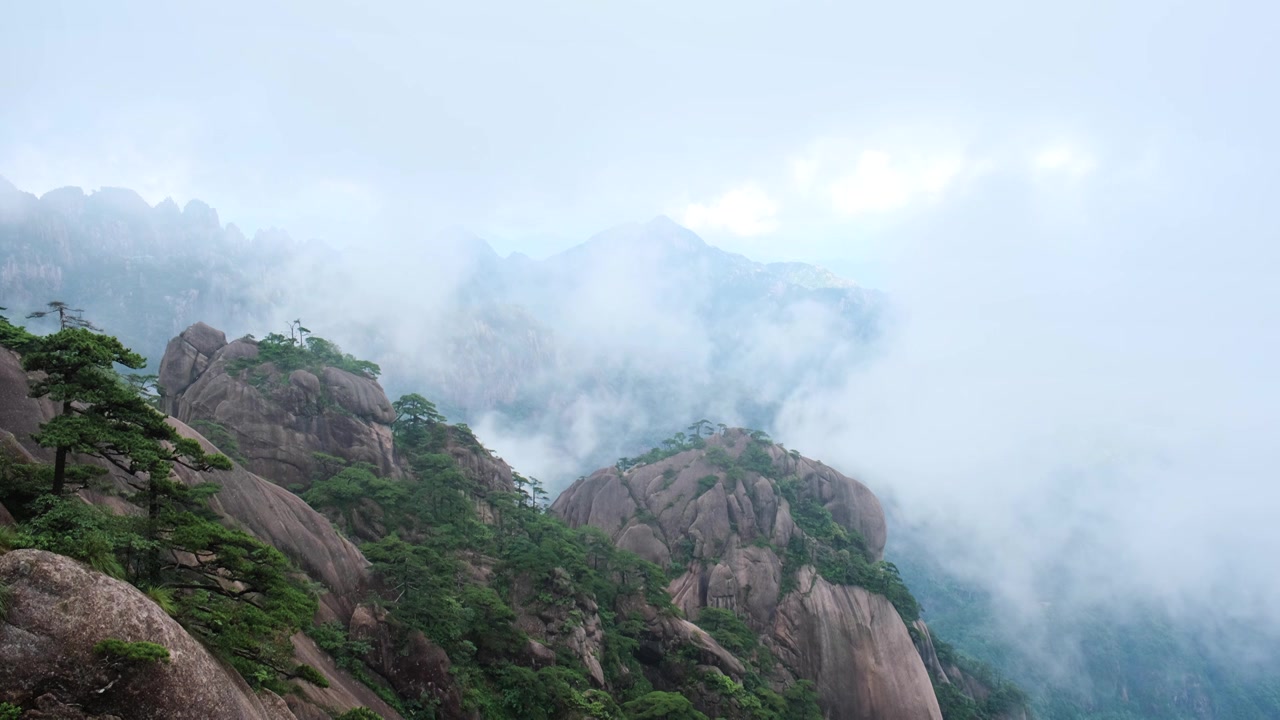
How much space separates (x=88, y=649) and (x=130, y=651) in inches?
26.0

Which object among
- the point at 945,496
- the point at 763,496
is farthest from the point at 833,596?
the point at 945,496

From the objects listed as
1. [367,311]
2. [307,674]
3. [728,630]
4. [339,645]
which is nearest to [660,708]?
[728,630]

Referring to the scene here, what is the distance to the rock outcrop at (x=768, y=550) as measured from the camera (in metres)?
45.7

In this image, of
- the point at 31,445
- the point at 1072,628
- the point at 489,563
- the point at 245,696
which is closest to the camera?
the point at 245,696

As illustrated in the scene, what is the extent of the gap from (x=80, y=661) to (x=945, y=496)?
158108 millimetres

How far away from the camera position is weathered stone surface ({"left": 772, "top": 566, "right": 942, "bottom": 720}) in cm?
4488

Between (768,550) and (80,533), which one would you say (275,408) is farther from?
(768,550)

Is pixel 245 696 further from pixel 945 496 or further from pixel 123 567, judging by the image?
pixel 945 496

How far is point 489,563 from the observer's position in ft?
119

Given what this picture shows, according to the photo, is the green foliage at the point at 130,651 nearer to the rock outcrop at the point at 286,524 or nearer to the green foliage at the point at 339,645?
the rock outcrop at the point at 286,524

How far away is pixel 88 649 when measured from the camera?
10312mm

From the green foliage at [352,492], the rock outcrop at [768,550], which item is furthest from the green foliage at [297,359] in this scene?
the rock outcrop at [768,550]

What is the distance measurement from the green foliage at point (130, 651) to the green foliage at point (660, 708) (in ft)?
74.6

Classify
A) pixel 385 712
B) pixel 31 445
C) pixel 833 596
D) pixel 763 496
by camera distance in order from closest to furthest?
pixel 31 445, pixel 385 712, pixel 833 596, pixel 763 496
